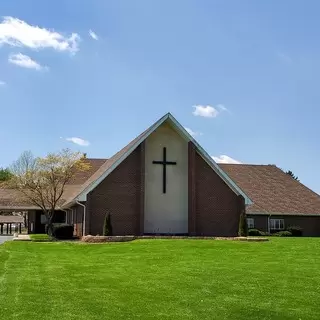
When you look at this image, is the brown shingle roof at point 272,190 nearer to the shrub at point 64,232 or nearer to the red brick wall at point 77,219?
the red brick wall at point 77,219

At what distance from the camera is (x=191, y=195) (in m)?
34.2

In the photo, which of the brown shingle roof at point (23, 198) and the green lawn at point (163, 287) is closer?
the green lawn at point (163, 287)

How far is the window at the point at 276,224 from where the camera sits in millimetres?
44938

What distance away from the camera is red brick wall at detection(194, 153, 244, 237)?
3462cm

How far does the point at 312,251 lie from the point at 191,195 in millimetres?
14141

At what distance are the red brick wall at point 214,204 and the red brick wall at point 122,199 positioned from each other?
3849 mm

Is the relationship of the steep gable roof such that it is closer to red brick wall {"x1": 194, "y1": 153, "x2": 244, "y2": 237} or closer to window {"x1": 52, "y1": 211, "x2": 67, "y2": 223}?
red brick wall {"x1": 194, "y1": 153, "x2": 244, "y2": 237}

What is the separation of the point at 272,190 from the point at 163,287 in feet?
123

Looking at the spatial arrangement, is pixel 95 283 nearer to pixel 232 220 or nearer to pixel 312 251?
pixel 312 251

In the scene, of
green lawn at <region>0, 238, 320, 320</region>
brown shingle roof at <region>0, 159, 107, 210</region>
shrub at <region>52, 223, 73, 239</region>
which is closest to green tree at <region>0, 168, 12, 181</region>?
brown shingle roof at <region>0, 159, 107, 210</region>

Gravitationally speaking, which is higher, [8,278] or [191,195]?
[191,195]

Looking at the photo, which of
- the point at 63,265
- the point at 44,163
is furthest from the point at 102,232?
the point at 63,265

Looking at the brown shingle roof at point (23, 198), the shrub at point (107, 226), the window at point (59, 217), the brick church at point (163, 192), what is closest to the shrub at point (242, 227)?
the brick church at point (163, 192)

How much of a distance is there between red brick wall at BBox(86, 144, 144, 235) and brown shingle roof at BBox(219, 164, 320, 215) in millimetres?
13555
